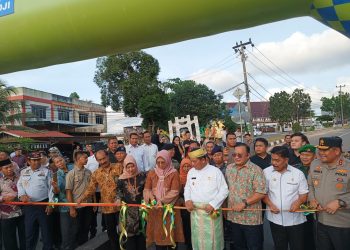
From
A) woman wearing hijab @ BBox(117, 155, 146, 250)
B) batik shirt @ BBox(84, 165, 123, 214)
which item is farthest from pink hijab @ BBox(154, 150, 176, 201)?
batik shirt @ BBox(84, 165, 123, 214)

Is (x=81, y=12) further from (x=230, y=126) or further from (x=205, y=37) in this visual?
(x=230, y=126)

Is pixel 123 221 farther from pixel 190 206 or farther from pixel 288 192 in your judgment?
pixel 288 192

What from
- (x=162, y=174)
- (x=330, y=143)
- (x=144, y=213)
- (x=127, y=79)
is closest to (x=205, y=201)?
(x=162, y=174)

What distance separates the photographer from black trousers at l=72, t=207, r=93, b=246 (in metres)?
5.14

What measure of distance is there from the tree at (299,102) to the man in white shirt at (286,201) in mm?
66015

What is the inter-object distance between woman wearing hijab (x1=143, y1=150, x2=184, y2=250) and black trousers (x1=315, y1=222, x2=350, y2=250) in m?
1.65

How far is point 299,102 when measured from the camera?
2628 inches

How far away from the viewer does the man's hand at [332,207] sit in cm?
323

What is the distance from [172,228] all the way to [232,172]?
1005mm

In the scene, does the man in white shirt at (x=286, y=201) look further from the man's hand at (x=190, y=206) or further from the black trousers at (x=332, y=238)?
the man's hand at (x=190, y=206)

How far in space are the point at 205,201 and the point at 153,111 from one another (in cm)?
2110

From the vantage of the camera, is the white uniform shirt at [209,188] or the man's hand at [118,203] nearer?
the white uniform shirt at [209,188]

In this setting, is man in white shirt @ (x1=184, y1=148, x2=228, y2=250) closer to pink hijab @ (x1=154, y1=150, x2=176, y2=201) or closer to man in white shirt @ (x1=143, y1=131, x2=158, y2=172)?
pink hijab @ (x1=154, y1=150, x2=176, y2=201)

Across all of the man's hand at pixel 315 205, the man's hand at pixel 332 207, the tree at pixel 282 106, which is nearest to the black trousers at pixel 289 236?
the man's hand at pixel 315 205
